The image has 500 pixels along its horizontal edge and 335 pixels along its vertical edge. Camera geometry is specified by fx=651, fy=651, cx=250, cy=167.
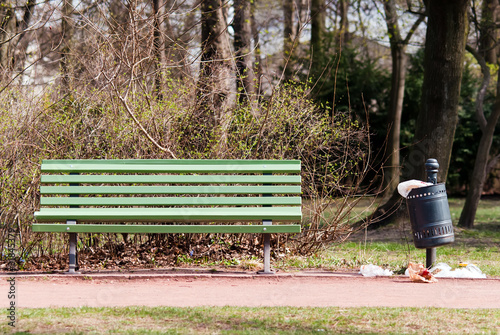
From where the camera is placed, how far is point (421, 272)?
6090 mm

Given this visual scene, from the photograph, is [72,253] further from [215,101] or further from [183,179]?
[215,101]

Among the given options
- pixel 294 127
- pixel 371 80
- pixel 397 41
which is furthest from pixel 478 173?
pixel 371 80

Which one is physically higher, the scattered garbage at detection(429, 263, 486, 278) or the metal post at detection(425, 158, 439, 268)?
the metal post at detection(425, 158, 439, 268)

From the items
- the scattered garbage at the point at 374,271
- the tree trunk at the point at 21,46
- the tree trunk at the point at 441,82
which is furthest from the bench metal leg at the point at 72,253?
the tree trunk at the point at 441,82

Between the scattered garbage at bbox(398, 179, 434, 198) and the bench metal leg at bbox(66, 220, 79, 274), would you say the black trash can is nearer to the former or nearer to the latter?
the scattered garbage at bbox(398, 179, 434, 198)

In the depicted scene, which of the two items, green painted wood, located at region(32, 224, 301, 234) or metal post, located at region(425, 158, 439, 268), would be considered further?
metal post, located at region(425, 158, 439, 268)

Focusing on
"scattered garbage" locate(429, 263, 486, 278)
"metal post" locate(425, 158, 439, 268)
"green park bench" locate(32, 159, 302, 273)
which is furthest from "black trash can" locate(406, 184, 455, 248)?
"green park bench" locate(32, 159, 302, 273)

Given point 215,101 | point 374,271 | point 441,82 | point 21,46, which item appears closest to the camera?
point 374,271

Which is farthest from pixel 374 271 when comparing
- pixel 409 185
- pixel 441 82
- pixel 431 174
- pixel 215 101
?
pixel 441 82

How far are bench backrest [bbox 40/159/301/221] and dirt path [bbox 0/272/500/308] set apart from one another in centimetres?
71

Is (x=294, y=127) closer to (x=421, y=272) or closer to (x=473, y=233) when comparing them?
(x=421, y=272)

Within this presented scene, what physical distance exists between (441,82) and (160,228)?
6.47 meters

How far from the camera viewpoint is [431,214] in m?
6.02

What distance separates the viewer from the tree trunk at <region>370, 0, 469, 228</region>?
10523 mm
